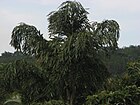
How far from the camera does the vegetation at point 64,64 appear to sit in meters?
6.68

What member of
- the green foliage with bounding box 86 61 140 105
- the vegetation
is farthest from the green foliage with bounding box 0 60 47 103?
the green foliage with bounding box 86 61 140 105

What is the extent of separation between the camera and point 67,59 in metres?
6.60

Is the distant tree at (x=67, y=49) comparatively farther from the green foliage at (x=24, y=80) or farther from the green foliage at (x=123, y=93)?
the green foliage at (x=123, y=93)

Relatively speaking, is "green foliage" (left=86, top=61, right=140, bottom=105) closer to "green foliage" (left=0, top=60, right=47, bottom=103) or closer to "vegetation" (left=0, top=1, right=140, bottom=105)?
"vegetation" (left=0, top=1, right=140, bottom=105)

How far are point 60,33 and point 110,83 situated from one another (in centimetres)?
136

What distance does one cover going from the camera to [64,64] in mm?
6711

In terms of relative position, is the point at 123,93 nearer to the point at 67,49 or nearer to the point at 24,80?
the point at 67,49

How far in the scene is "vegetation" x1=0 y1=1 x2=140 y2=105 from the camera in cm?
668

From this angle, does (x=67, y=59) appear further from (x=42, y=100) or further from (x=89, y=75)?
(x=42, y=100)

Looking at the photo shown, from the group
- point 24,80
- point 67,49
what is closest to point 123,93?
point 67,49

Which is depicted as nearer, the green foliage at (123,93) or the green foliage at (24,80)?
the green foliage at (123,93)

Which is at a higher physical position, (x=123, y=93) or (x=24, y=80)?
(x=24, y=80)

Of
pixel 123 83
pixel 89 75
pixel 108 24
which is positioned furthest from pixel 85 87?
pixel 108 24

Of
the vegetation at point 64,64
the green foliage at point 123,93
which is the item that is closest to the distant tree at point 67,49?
the vegetation at point 64,64
